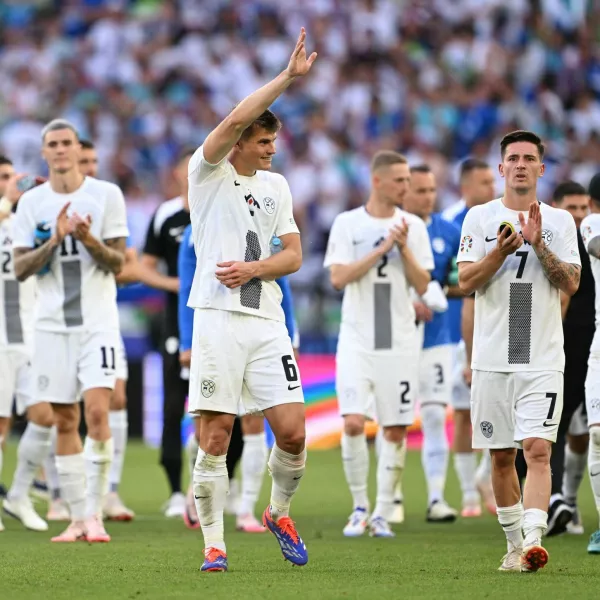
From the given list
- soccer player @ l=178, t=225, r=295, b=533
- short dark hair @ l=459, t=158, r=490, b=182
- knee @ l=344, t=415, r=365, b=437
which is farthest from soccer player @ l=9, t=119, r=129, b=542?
short dark hair @ l=459, t=158, r=490, b=182

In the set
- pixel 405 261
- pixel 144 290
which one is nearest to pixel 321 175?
pixel 144 290

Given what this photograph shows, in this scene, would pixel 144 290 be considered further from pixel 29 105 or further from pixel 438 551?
pixel 438 551

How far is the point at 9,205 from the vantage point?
10070 millimetres

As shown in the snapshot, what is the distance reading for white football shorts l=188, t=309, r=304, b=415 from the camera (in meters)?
7.32

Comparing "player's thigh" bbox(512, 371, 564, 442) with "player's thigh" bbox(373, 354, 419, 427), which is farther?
"player's thigh" bbox(373, 354, 419, 427)

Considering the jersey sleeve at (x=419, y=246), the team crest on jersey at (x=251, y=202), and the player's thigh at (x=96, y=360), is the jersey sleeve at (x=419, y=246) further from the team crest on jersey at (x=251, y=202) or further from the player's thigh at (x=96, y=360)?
the team crest on jersey at (x=251, y=202)

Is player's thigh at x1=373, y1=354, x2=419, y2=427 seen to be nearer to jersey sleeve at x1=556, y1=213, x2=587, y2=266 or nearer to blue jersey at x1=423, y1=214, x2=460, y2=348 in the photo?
blue jersey at x1=423, y1=214, x2=460, y2=348

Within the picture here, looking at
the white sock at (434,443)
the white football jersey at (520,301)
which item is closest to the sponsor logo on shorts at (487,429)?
the white football jersey at (520,301)

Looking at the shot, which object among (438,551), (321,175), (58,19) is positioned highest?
(58,19)

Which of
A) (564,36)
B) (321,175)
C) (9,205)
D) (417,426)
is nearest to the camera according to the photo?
(9,205)

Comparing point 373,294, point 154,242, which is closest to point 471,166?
point 373,294

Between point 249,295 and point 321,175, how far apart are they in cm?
1521

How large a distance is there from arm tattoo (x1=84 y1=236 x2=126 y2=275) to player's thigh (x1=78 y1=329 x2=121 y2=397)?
44 cm

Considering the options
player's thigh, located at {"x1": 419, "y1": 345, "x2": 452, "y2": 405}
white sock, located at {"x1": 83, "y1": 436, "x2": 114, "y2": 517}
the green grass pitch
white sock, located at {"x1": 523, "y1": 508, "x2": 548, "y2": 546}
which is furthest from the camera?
player's thigh, located at {"x1": 419, "y1": 345, "x2": 452, "y2": 405}
